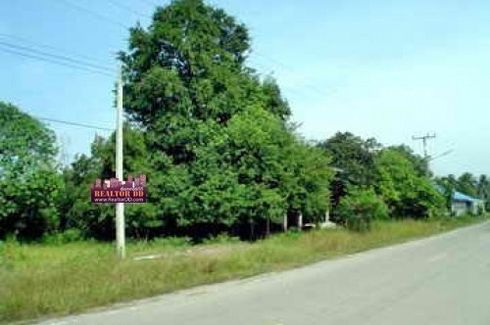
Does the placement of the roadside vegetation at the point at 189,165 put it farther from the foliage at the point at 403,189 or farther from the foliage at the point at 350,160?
the foliage at the point at 403,189

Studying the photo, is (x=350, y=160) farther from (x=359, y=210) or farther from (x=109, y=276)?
(x=109, y=276)

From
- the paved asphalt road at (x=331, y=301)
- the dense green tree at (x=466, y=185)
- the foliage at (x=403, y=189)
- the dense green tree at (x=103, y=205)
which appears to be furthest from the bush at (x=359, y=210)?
the dense green tree at (x=466, y=185)

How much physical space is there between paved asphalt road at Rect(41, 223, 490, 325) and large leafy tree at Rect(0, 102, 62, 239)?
32757 millimetres

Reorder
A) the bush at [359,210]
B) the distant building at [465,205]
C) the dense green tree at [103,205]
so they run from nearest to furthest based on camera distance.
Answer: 1. the dense green tree at [103,205]
2. the bush at [359,210]
3. the distant building at [465,205]

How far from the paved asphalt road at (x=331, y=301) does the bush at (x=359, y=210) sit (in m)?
29.4

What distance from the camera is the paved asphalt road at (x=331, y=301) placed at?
1330 cm

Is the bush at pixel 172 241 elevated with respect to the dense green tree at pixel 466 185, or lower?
lower

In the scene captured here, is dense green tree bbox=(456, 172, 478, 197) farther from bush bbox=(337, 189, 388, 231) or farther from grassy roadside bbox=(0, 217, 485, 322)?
grassy roadside bbox=(0, 217, 485, 322)

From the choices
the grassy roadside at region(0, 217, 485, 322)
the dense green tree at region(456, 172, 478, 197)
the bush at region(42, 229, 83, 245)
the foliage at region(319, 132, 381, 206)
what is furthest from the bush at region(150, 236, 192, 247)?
the dense green tree at region(456, 172, 478, 197)

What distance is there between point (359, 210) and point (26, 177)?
76.6 feet

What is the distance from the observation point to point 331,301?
15.9 metres

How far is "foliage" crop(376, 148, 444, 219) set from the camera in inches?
3155

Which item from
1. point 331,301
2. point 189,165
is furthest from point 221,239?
point 331,301

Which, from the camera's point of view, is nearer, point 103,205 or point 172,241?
point 172,241
